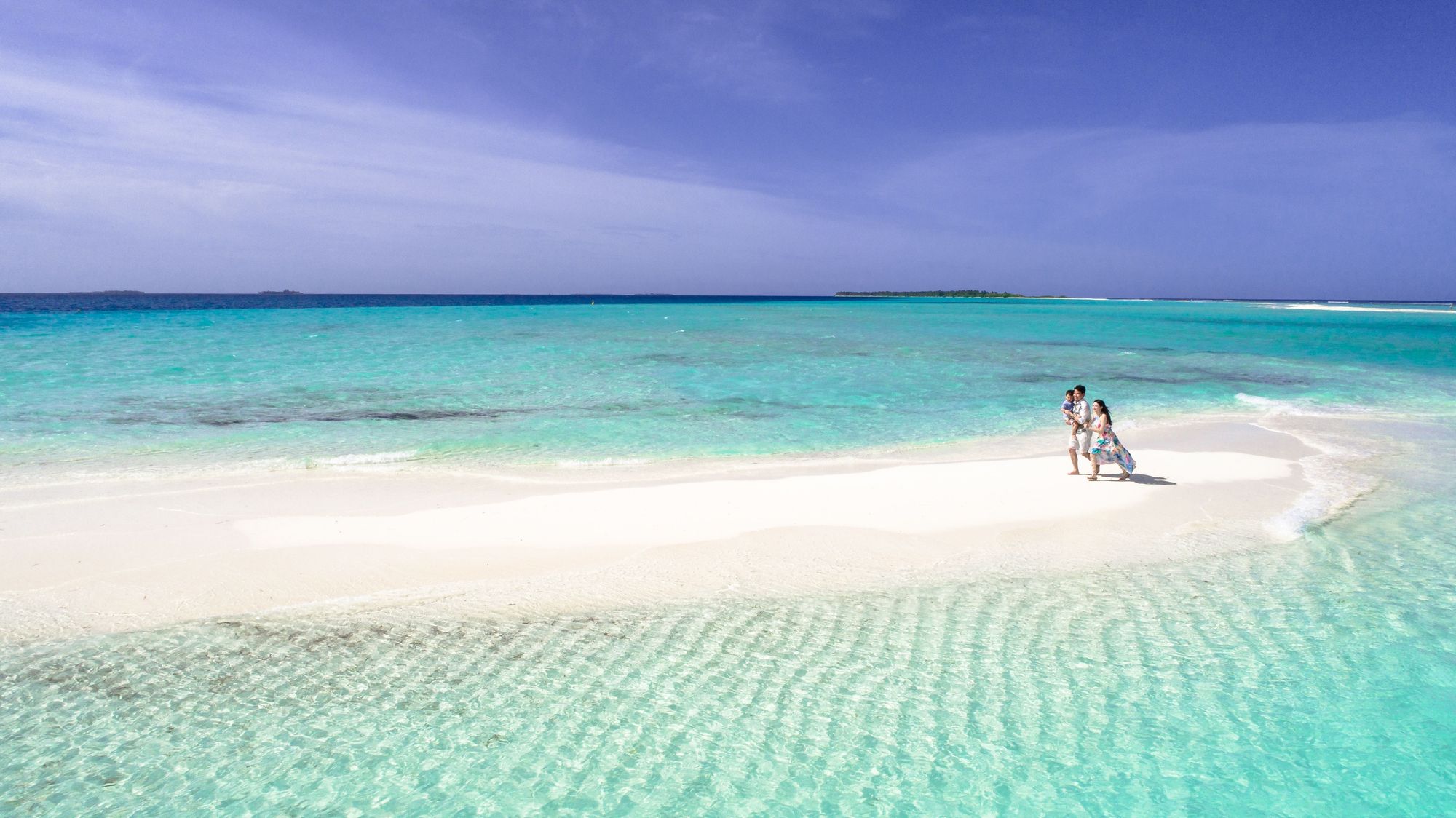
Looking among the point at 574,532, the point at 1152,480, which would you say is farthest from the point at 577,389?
the point at 1152,480

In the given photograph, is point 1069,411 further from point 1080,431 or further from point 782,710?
point 782,710

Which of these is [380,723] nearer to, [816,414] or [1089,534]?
[1089,534]

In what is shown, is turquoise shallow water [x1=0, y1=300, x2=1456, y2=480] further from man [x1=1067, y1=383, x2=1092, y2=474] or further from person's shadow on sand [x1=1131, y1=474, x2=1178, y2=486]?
person's shadow on sand [x1=1131, y1=474, x2=1178, y2=486]

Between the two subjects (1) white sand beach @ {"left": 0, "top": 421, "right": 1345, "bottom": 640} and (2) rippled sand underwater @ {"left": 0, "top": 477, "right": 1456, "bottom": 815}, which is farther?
(1) white sand beach @ {"left": 0, "top": 421, "right": 1345, "bottom": 640}

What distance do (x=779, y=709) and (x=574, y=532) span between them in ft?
13.0

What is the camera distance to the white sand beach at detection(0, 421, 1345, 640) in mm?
6352

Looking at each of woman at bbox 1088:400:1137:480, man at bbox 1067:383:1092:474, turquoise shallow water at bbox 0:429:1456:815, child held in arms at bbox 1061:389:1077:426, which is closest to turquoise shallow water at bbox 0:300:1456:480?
child held in arms at bbox 1061:389:1077:426

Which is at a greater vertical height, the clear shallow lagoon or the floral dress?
the floral dress

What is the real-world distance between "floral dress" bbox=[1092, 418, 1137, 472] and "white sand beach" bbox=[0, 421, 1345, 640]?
1.25 ft

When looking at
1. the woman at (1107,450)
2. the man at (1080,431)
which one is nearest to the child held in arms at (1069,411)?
the man at (1080,431)

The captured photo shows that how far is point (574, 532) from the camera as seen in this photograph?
7910 millimetres

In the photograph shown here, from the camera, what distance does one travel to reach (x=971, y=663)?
508cm

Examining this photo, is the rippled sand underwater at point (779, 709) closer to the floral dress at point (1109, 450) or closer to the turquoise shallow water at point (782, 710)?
the turquoise shallow water at point (782, 710)

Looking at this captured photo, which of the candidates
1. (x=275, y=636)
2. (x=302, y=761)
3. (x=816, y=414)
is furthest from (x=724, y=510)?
(x=816, y=414)
